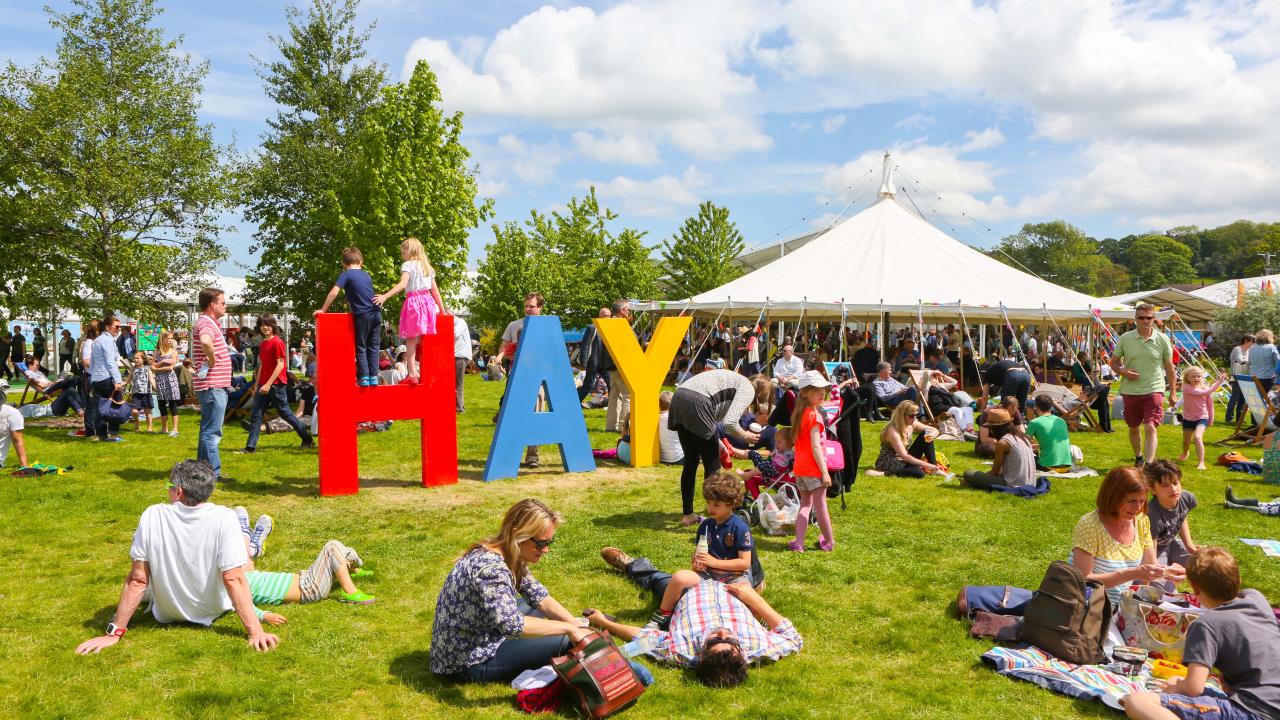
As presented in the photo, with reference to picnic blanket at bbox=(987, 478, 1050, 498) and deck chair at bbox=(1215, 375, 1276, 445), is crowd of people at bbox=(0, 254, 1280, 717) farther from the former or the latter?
deck chair at bbox=(1215, 375, 1276, 445)

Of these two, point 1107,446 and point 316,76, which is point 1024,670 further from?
point 316,76

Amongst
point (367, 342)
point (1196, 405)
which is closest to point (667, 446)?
point (367, 342)

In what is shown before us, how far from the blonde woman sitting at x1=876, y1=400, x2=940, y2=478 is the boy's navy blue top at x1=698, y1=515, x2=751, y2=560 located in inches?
213

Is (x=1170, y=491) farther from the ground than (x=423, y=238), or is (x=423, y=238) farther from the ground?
(x=423, y=238)

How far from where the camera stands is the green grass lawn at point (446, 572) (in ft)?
13.9

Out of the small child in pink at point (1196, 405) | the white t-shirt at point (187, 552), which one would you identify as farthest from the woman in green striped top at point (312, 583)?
the small child in pink at point (1196, 405)

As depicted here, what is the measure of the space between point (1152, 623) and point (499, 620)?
369 centimetres

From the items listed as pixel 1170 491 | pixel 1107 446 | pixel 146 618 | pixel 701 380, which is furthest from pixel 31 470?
pixel 1107 446

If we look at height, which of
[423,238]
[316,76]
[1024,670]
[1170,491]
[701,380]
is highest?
[316,76]

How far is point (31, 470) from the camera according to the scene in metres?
Answer: 9.54

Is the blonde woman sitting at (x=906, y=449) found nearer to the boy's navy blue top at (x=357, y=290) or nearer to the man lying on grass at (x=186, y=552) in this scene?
the boy's navy blue top at (x=357, y=290)

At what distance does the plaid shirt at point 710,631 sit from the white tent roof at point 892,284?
46.5 ft

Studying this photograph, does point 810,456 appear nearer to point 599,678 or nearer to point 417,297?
point 599,678

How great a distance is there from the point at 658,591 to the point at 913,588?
6.31 ft
